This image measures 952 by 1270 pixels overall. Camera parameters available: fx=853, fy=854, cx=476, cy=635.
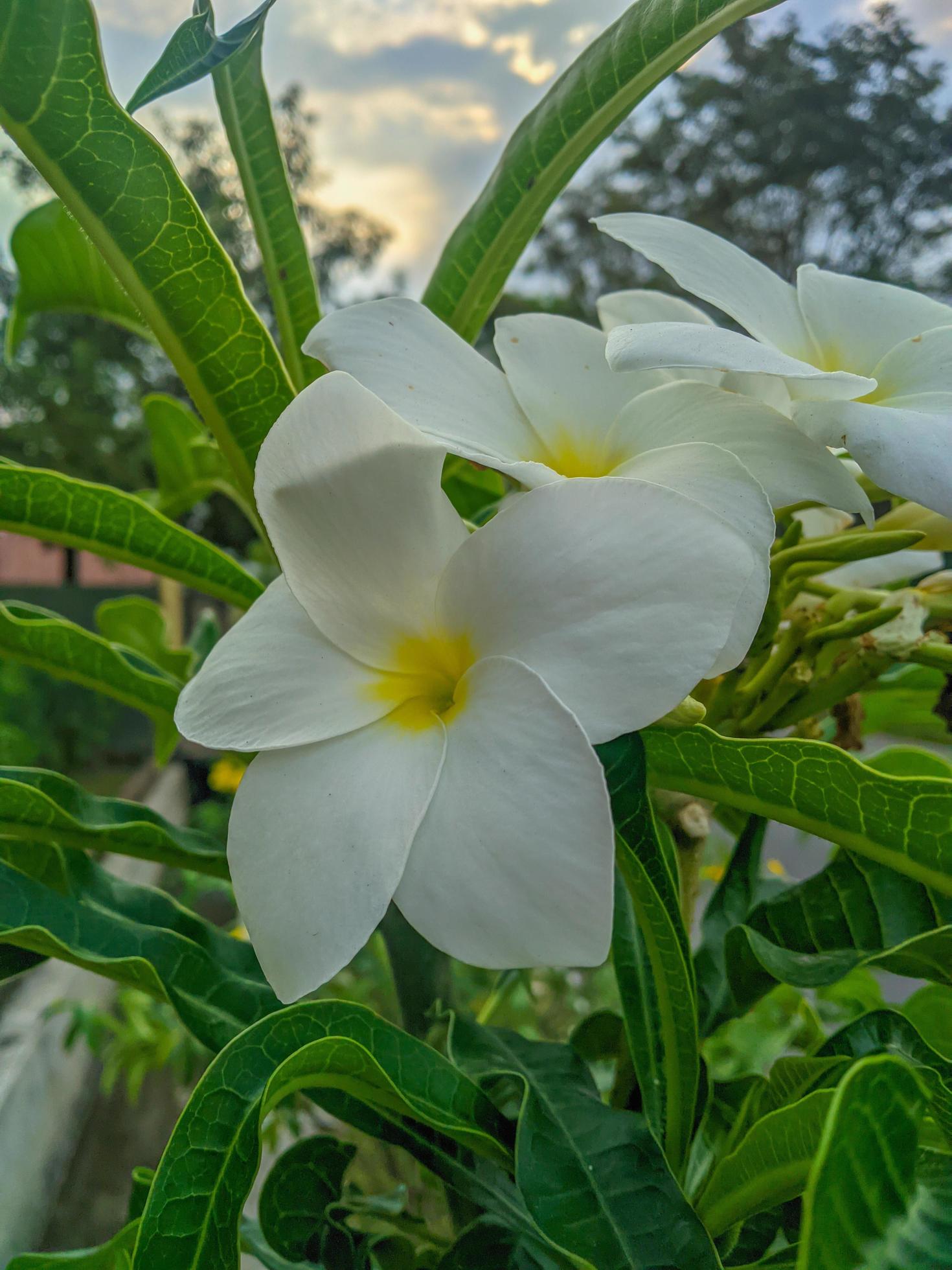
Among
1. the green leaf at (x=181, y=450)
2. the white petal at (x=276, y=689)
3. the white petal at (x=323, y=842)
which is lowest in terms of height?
the white petal at (x=323, y=842)

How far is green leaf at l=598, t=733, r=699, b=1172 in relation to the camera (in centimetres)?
26

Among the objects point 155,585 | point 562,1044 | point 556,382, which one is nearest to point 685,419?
point 556,382

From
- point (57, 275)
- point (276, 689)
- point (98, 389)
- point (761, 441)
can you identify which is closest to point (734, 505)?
point (761, 441)

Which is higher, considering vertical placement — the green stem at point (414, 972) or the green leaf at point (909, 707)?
the green leaf at point (909, 707)

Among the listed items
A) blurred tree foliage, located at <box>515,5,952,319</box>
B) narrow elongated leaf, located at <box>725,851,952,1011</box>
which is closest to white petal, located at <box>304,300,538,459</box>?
narrow elongated leaf, located at <box>725,851,952,1011</box>

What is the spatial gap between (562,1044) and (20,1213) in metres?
1.06

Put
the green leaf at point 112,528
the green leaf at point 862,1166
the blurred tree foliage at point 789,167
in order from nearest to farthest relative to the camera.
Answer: the green leaf at point 862,1166, the green leaf at point 112,528, the blurred tree foliage at point 789,167

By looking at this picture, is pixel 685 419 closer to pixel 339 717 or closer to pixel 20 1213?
pixel 339 717

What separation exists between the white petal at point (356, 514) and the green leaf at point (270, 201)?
159 mm

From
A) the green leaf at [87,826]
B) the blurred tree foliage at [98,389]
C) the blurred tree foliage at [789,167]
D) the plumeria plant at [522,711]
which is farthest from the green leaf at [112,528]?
the blurred tree foliage at [98,389]

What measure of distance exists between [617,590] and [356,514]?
0.25 feet

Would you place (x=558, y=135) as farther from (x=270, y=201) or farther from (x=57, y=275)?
(x=57, y=275)

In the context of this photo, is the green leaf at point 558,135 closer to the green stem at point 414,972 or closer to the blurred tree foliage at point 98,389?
the green stem at point 414,972

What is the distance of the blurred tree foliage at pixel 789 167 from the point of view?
1569mm
